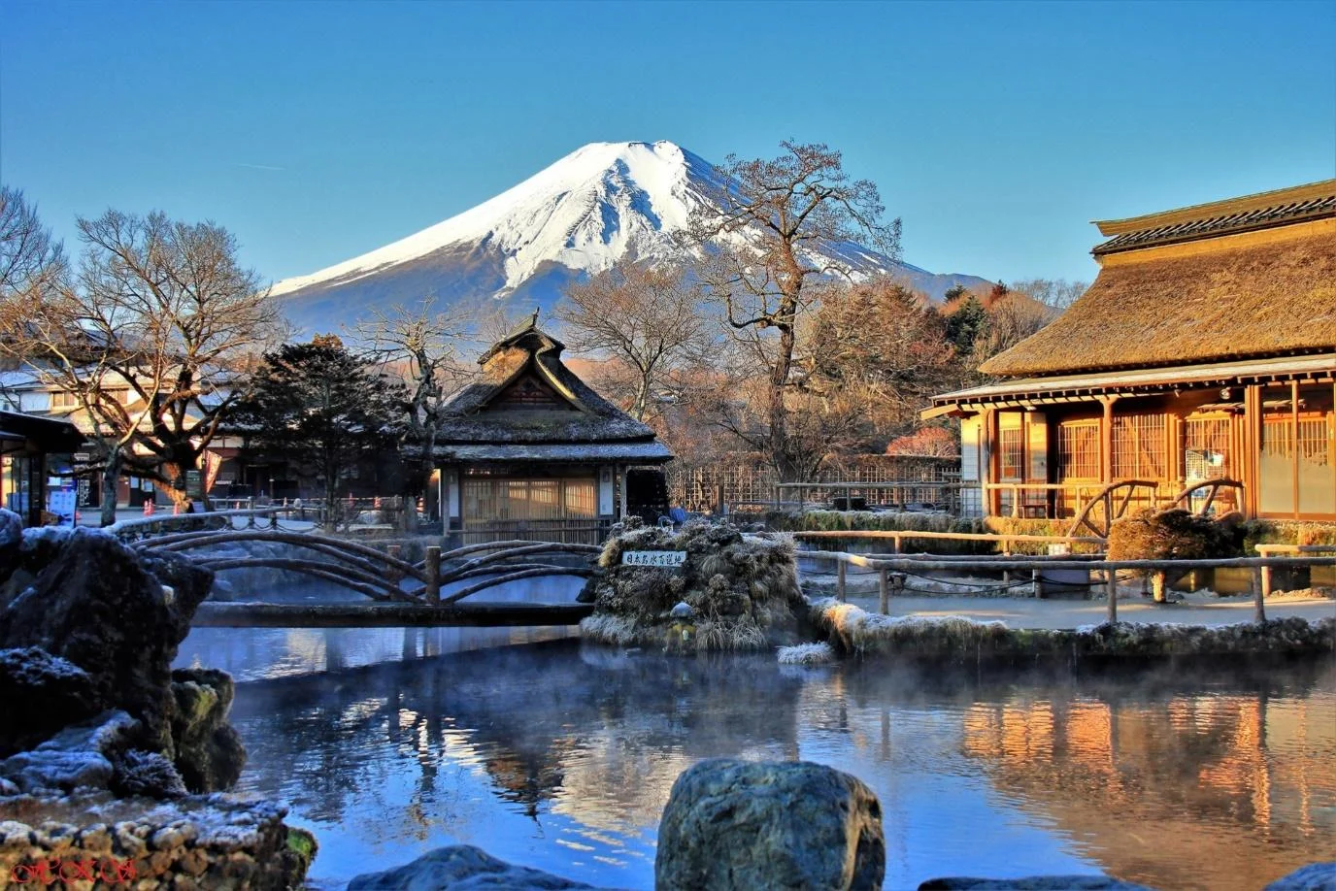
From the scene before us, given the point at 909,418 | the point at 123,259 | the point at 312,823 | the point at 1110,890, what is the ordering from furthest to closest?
the point at 909,418 → the point at 123,259 → the point at 312,823 → the point at 1110,890

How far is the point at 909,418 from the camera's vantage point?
36.9m

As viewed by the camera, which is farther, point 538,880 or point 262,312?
point 262,312

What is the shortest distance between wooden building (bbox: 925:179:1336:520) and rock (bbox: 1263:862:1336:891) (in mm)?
15212

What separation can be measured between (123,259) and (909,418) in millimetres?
22615

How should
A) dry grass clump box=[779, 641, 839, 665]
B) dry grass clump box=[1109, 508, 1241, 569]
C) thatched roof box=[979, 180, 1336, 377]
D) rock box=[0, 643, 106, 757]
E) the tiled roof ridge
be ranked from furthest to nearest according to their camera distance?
1. the tiled roof ridge
2. thatched roof box=[979, 180, 1336, 377]
3. dry grass clump box=[1109, 508, 1241, 569]
4. dry grass clump box=[779, 641, 839, 665]
5. rock box=[0, 643, 106, 757]

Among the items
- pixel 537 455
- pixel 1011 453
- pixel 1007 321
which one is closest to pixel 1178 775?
pixel 1011 453

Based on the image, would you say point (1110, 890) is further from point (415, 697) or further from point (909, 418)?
point (909, 418)

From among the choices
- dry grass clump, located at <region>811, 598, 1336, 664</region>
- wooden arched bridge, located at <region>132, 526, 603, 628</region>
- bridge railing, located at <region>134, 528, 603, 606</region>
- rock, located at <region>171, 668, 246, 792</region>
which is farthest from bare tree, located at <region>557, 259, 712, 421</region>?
rock, located at <region>171, 668, 246, 792</region>

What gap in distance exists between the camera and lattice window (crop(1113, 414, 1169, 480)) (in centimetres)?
2361

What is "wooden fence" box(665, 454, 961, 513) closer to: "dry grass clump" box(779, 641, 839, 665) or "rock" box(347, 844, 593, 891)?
"dry grass clump" box(779, 641, 839, 665)

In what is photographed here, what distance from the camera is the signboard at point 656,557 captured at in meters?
15.7

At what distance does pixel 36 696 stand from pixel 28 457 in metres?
17.3

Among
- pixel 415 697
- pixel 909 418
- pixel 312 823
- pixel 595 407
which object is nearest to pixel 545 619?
pixel 415 697

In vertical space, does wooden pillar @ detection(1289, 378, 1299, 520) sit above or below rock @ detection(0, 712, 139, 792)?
above
